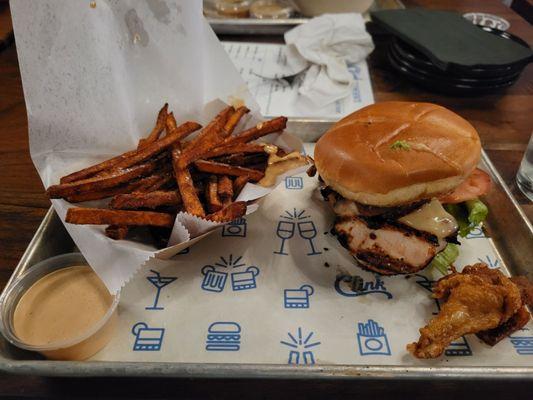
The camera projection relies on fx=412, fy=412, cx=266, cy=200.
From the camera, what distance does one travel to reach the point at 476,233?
163 centimetres

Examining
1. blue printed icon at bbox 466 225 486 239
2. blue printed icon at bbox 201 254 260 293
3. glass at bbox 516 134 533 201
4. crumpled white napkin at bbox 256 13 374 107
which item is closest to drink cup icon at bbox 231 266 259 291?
blue printed icon at bbox 201 254 260 293

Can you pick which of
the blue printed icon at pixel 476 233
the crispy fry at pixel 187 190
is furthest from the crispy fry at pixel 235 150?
the blue printed icon at pixel 476 233

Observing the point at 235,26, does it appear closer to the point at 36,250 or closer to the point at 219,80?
the point at 219,80

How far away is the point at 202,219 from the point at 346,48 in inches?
78.3

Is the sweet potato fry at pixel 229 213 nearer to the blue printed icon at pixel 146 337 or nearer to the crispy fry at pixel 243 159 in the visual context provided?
the crispy fry at pixel 243 159

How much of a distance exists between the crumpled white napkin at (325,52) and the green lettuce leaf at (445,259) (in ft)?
4.30

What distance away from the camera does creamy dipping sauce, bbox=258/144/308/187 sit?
1.46 meters

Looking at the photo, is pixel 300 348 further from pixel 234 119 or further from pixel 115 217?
pixel 234 119

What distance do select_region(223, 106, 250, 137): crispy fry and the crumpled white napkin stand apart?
909mm

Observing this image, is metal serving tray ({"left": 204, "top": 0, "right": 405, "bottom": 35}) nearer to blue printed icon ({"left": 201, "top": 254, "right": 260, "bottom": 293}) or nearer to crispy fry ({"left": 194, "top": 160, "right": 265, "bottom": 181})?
crispy fry ({"left": 194, "top": 160, "right": 265, "bottom": 181})

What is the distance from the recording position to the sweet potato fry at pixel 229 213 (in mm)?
1284

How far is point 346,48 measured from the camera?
9.11ft

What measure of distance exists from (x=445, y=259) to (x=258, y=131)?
2.72ft

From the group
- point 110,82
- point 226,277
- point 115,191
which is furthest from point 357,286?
point 110,82
